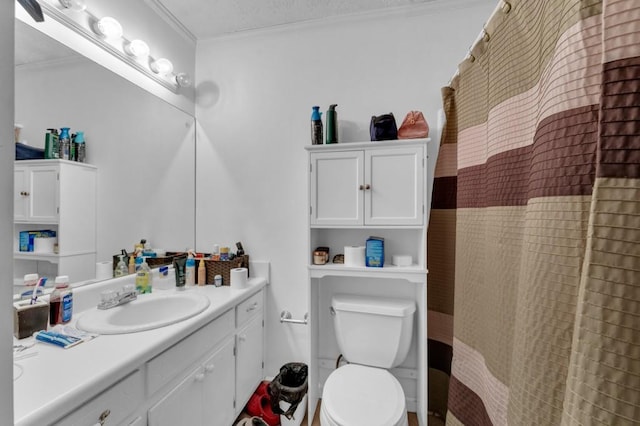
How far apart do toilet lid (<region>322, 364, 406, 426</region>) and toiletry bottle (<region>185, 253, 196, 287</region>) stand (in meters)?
1.04

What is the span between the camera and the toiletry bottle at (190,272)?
1701 millimetres

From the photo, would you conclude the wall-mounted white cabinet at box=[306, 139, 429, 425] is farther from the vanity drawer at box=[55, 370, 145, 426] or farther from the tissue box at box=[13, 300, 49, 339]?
the tissue box at box=[13, 300, 49, 339]

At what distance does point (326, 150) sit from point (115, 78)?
1185 mm

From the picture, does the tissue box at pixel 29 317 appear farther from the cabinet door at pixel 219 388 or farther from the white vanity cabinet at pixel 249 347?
the white vanity cabinet at pixel 249 347

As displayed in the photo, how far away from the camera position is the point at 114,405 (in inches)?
31.5

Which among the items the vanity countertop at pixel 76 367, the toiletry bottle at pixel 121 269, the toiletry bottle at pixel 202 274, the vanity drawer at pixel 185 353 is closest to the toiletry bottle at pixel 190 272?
the toiletry bottle at pixel 202 274

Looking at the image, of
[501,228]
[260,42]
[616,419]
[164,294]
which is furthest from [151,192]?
[616,419]

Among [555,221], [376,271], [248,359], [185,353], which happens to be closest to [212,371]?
[185,353]

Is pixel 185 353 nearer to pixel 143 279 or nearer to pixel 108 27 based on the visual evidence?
pixel 143 279

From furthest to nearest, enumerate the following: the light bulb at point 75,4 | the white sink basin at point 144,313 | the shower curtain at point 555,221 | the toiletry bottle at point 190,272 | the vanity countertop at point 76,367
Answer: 1. the toiletry bottle at point 190,272
2. the light bulb at point 75,4
3. the white sink basin at point 144,313
4. the vanity countertop at point 76,367
5. the shower curtain at point 555,221

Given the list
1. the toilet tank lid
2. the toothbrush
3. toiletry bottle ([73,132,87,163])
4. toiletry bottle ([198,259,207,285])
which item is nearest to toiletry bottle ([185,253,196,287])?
toiletry bottle ([198,259,207,285])

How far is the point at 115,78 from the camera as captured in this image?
1.40 meters

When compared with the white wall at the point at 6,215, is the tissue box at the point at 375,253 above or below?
below

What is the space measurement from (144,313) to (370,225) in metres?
1.27
